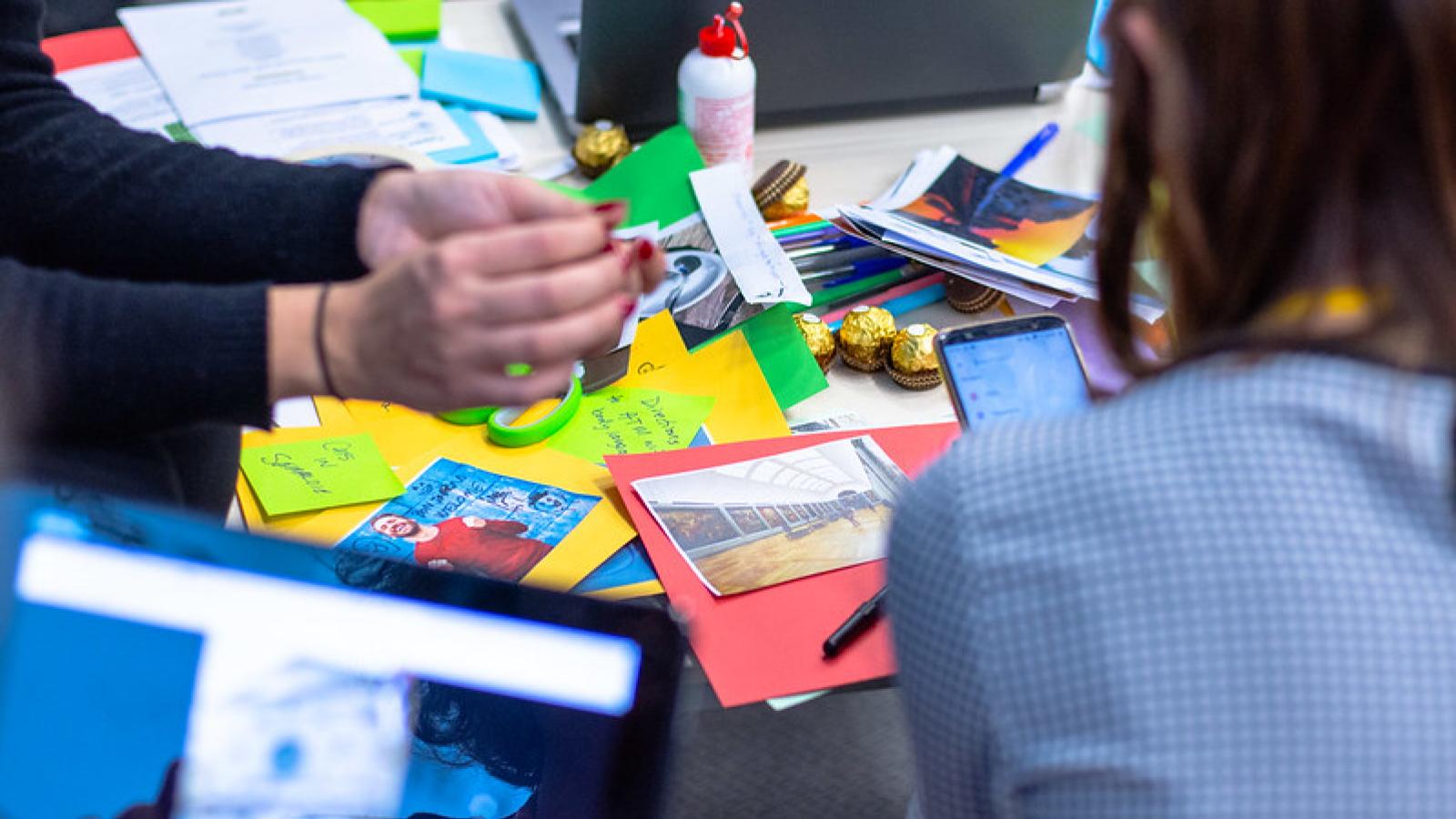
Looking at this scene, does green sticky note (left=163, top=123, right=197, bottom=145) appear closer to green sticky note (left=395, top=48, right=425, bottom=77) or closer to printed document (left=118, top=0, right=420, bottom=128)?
printed document (left=118, top=0, right=420, bottom=128)

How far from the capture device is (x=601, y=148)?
119cm

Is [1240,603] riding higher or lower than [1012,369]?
higher

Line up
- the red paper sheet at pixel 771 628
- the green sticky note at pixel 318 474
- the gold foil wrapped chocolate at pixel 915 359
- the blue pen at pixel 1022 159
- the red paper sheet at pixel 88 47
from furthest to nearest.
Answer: the red paper sheet at pixel 88 47, the blue pen at pixel 1022 159, the gold foil wrapped chocolate at pixel 915 359, the green sticky note at pixel 318 474, the red paper sheet at pixel 771 628

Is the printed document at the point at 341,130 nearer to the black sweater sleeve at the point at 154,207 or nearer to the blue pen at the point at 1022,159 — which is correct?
the black sweater sleeve at the point at 154,207

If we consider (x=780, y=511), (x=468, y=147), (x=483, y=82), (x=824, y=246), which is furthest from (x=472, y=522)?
(x=483, y=82)

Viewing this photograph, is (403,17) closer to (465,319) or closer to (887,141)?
(887,141)

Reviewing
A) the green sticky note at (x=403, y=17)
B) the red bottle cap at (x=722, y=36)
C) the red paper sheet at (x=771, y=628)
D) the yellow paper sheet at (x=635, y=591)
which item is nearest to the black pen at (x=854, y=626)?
the red paper sheet at (x=771, y=628)

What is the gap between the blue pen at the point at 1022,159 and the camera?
3.90ft

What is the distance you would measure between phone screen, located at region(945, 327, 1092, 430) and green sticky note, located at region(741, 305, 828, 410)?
0.17m

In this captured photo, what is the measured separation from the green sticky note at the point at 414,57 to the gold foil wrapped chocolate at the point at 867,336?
63 cm

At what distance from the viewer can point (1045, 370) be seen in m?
0.84

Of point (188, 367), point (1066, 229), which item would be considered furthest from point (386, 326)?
point (1066, 229)

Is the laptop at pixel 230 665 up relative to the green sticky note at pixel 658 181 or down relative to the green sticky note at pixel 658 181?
up

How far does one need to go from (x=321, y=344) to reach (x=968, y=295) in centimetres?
59
